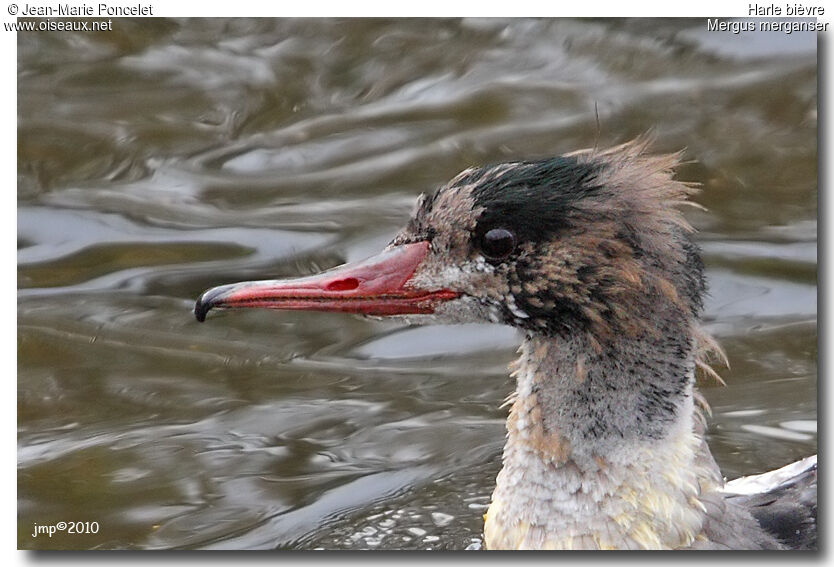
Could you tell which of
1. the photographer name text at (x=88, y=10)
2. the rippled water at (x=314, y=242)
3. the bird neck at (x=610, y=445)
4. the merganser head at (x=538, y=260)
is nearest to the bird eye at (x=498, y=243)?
the merganser head at (x=538, y=260)

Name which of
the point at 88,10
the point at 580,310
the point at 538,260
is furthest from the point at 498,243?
the point at 88,10

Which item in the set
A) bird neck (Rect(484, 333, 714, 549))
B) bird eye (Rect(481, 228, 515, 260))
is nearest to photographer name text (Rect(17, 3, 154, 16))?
bird eye (Rect(481, 228, 515, 260))

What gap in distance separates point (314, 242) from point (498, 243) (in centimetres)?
184

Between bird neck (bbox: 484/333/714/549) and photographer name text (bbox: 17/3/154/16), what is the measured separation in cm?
179

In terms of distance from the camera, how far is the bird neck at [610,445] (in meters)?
4.45

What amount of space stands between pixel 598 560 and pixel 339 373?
165cm

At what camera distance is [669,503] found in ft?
14.8

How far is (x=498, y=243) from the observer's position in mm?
4363

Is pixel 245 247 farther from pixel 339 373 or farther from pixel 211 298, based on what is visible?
pixel 211 298

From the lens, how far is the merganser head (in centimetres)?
435

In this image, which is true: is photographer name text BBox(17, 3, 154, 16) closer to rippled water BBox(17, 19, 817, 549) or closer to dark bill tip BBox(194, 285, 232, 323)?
rippled water BBox(17, 19, 817, 549)

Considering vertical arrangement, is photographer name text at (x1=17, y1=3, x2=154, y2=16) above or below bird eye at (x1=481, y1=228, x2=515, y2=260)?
above

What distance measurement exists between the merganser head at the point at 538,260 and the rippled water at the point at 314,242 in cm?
92
